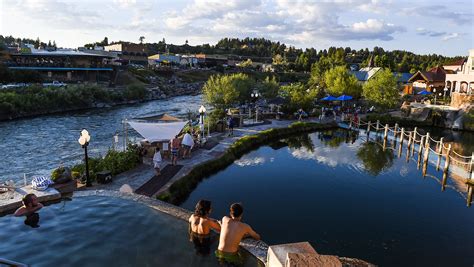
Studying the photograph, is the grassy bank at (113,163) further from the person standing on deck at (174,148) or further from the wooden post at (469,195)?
the wooden post at (469,195)

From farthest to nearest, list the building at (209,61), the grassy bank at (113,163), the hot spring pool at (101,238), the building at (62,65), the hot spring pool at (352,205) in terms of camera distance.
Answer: the building at (209,61) → the building at (62,65) → the grassy bank at (113,163) → the hot spring pool at (352,205) → the hot spring pool at (101,238)

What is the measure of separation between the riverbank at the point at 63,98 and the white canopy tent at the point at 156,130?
2872cm

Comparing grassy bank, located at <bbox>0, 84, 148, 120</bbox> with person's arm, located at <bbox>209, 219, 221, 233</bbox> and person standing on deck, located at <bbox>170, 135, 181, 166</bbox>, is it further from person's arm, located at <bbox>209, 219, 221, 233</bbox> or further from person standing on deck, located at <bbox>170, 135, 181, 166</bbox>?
person's arm, located at <bbox>209, 219, 221, 233</bbox>

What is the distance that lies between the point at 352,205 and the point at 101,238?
11.1 metres

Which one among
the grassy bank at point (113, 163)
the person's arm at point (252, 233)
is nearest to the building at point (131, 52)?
the grassy bank at point (113, 163)

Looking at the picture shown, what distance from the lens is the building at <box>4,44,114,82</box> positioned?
2692 inches

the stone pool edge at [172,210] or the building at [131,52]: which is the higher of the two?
the building at [131,52]

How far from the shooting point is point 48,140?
29.6 meters

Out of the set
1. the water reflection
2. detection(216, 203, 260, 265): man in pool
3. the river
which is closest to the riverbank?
the river

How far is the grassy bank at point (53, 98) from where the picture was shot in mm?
42816

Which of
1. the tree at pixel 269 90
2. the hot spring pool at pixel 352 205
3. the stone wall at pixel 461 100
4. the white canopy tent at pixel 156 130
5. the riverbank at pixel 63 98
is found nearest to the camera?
the hot spring pool at pixel 352 205

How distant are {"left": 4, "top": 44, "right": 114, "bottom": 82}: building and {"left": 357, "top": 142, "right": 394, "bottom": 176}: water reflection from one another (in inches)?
2336

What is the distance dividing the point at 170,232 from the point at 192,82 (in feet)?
293

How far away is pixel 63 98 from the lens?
5066 cm
